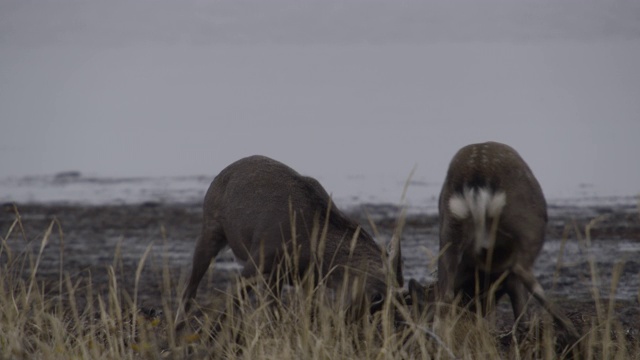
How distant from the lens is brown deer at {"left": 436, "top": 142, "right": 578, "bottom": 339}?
7973mm

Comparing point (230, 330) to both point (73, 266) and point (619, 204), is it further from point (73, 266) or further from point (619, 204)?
point (619, 204)

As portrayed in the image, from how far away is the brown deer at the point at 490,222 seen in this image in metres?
7.97

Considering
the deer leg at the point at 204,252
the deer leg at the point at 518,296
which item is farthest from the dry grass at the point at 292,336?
the deer leg at the point at 204,252

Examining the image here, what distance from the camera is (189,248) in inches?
658

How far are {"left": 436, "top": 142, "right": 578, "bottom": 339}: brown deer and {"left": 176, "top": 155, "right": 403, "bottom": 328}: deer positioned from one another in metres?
0.41

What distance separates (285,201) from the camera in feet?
31.2

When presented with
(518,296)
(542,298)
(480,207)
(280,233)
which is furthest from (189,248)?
(542,298)

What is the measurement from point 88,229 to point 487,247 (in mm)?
12562

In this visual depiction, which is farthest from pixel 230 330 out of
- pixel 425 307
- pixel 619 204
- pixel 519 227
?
pixel 619 204

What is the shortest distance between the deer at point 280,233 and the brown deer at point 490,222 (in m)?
0.41

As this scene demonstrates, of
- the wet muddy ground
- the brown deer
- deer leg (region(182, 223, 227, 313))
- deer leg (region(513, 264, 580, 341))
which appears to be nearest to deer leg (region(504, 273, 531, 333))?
the brown deer

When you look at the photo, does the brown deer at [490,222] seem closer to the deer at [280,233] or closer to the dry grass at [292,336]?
the dry grass at [292,336]

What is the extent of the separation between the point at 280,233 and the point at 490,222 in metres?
2.03

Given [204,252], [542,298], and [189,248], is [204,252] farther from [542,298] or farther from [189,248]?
[189,248]
